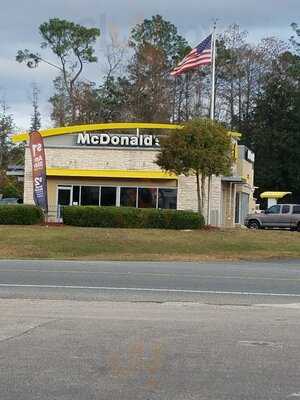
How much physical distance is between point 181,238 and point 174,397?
21870 mm

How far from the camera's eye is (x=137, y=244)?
2722 cm

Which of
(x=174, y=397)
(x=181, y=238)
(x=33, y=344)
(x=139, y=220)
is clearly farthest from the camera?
(x=139, y=220)

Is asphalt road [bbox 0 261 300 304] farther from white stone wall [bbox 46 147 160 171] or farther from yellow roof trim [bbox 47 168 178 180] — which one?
white stone wall [bbox 46 147 160 171]

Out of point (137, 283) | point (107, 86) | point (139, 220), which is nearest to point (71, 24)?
point (107, 86)

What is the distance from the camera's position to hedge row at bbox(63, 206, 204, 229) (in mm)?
31359

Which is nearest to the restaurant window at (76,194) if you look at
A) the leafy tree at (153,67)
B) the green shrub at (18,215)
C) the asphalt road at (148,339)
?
the green shrub at (18,215)

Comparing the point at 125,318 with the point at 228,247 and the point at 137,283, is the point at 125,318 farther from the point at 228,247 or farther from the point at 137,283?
the point at 228,247

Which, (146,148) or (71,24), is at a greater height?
(71,24)

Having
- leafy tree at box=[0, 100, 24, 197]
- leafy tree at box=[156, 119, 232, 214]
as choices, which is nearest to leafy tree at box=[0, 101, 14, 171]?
leafy tree at box=[0, 100, 24, 197]

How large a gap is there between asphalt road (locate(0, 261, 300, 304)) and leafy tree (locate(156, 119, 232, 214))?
9.68 metres

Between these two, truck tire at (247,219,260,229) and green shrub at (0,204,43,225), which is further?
truck tire at (247,219,260,229)

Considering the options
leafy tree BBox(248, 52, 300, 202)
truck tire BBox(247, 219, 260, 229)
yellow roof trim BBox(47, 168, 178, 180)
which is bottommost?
truck tire BBox(247, 219, 260, 229)

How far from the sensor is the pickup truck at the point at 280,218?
4056 centimetres

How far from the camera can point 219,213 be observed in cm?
4031
